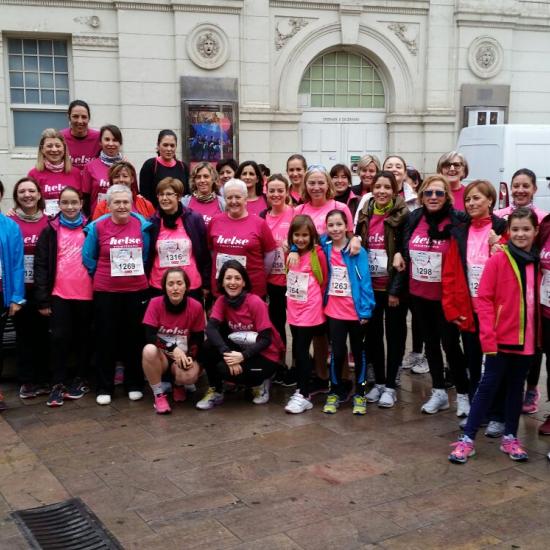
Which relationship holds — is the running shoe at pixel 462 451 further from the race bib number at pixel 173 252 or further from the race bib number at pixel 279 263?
the race bib number at pixel 173 252

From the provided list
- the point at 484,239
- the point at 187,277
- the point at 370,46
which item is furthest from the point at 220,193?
the point at 370,46

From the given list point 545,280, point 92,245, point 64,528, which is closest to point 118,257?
point 92,245

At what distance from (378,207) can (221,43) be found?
8476 millimetres

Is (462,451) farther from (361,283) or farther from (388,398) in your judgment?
(361,283)

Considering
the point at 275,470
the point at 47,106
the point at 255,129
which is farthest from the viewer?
the point at 255,129

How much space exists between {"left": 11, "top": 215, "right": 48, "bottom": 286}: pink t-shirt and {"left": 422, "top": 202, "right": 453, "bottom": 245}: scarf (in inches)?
126

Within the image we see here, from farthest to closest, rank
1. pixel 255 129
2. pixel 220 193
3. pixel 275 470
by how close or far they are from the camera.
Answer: pixel 255 129 → pixel 220 193 → pixel 275 470

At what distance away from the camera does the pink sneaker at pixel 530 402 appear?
5.37 metres

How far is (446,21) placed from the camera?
1408 cm

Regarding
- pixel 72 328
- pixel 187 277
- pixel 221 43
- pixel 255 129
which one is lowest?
pixel 72 328

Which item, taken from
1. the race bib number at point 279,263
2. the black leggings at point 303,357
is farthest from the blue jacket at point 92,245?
the black leggings at point 303,357

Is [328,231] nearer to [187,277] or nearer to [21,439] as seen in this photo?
[187,277]

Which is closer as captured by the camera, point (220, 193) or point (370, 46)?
point (220, 193)

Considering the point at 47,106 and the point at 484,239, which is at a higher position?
the point at 47,106
